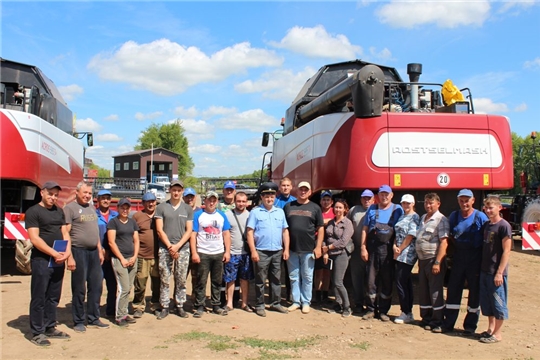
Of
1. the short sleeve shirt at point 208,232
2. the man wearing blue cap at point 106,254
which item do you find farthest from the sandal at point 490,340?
the man wearing blue cap at point 106,254

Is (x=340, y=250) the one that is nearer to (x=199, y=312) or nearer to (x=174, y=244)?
(x=199, y=312)

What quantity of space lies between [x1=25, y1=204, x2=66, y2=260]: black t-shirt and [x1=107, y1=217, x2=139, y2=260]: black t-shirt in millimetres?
660

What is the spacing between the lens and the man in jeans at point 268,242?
21.0 feet

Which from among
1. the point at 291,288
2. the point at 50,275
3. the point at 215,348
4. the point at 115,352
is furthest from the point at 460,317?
the point at 50,275

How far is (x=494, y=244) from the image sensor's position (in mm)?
5230

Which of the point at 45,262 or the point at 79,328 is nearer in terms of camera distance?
the point at 45,262

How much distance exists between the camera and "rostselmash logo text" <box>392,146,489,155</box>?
6551mm

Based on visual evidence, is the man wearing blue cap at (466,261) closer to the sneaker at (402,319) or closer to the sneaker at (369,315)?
the sneaker at (402,319)

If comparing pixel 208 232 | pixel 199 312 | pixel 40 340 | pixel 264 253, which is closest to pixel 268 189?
pixel 264 253

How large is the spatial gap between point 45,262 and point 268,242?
259cm

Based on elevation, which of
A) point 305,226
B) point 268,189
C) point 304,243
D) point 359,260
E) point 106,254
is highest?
point 268,189

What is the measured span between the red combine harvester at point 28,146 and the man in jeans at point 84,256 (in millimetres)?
2252

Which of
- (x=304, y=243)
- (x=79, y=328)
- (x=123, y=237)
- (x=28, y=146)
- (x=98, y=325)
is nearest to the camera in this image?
(x=79, y=328)

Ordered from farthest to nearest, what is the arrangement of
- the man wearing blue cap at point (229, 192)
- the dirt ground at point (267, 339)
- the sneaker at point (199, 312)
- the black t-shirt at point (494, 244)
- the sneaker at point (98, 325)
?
the man wearing blue cap at point (229, 192) → the sneaker at point (199, 312) → the sneaker at point (98, 325) → the black t-shirt at point (494, 244) → the dirt ground at point (267, 339)
